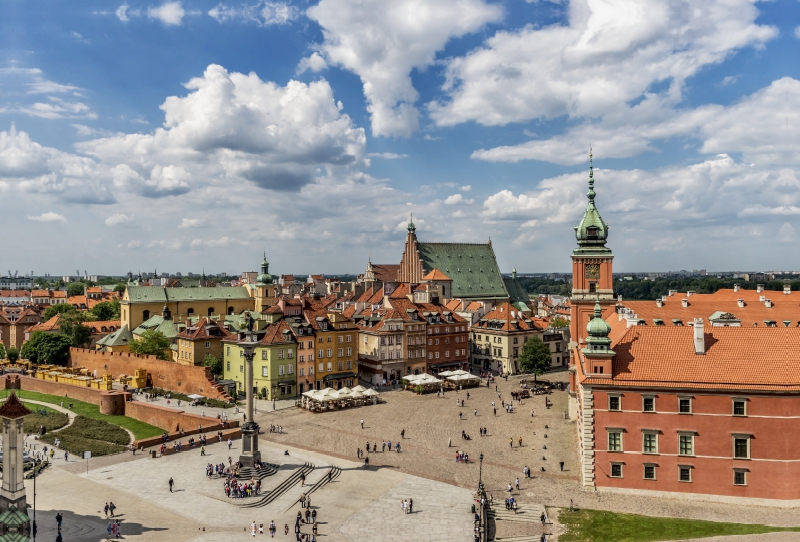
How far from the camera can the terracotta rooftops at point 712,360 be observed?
4200 centimetres

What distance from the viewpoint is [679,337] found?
45969mm

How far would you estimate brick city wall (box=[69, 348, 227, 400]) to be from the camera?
3068 inches

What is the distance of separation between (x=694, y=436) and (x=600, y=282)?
32.1m

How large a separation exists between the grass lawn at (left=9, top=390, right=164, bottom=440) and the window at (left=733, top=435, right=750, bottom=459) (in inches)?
2057

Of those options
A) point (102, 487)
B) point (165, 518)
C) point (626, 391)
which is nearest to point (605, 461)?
point (626, 391)

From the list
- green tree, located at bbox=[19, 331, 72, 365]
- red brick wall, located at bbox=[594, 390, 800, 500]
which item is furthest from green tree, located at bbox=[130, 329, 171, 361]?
red brick wall, located at bbox=[594, 390, 800, 500]

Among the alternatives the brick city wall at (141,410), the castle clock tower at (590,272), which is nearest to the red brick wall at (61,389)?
the brick city wall at (141,410)

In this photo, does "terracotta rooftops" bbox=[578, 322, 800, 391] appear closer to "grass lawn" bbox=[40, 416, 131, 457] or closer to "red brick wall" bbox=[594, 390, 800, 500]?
"red brick wall" bbox=[594, 390, 800, 500]

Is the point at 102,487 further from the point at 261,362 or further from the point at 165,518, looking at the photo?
the point at 261,362

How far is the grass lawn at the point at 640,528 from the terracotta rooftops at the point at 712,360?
8768 mm

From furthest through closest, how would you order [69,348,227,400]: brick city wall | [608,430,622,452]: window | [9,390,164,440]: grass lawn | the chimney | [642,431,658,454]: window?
[69,348,227,400]: brick city wall < [9,390,164,440]: grass lawn < the chimney < [608,430,622,452]: window < [642,431,658,454]: window

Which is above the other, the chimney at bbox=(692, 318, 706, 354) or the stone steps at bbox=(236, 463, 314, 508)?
the chimney at bbox=(692, 318, 706, 354)

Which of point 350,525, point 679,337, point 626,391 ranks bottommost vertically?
point 350,525

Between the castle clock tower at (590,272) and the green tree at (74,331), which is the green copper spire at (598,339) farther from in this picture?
the green tree at (74,331)
